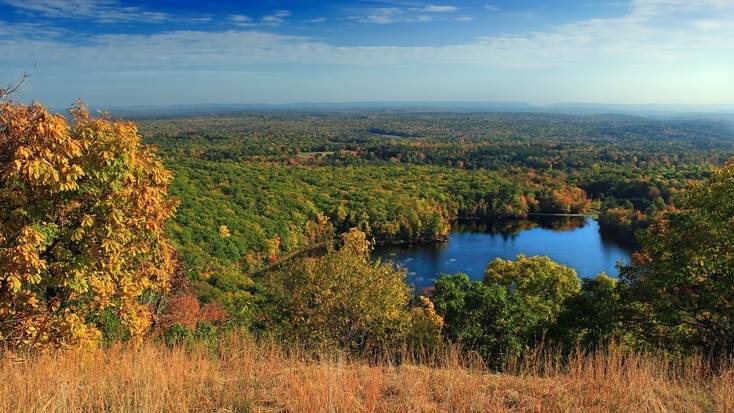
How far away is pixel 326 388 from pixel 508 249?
180 ft

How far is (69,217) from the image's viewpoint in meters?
7.75

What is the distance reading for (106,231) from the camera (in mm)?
7594

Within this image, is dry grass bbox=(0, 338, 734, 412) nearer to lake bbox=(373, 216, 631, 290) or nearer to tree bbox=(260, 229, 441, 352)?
tree bbox=(260, 229, 441, 352)

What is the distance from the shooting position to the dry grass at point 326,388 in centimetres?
543

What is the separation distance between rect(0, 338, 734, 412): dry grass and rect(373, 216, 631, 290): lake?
122ft

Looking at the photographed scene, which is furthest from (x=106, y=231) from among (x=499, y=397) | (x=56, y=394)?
(x=499, y=397)

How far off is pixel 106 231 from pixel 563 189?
8553cm

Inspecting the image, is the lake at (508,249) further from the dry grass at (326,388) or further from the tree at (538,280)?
the dry grass at (326,388)

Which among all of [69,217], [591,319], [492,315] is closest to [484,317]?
[492,315]

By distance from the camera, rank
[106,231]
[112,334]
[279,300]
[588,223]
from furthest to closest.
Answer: [588,223], [279,300], [112,334], [106,231]

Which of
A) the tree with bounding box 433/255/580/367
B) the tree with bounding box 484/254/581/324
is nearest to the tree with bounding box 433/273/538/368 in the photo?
the tree with bounding box 433/255/580/367

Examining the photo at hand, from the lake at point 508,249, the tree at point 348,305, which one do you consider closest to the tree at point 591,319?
the tree at point 348,305

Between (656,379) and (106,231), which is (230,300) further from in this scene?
(656,379)

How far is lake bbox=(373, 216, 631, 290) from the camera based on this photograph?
4966 cm
